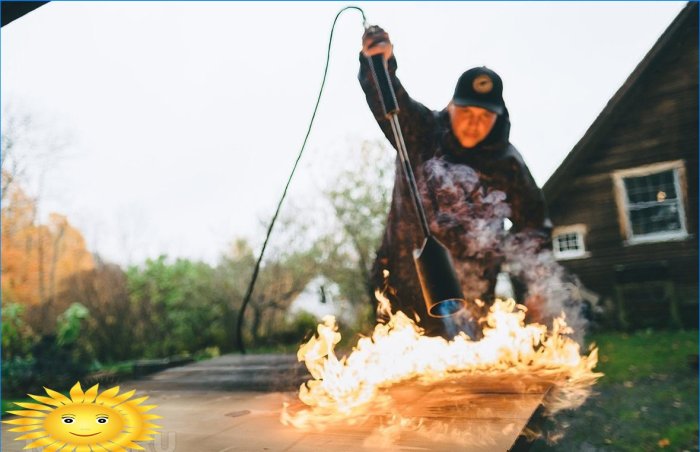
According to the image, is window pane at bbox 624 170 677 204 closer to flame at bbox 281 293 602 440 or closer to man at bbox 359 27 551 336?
flame at bbox 281 293 602 440

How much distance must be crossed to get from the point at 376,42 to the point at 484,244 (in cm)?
232

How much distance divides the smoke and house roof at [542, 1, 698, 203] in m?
7.13

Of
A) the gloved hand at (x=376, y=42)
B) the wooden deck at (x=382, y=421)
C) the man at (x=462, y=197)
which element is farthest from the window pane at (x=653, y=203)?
the gloved hand at (x=376, y=42)

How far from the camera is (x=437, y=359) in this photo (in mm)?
4512

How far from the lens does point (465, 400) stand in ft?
11.3

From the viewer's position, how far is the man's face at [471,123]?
362cm

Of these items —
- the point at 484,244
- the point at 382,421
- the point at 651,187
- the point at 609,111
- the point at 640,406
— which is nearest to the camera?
the point at 382,421

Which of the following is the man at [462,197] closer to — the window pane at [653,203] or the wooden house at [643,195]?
the wooden house at [643,195]

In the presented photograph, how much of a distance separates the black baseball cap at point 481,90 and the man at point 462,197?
1 cm

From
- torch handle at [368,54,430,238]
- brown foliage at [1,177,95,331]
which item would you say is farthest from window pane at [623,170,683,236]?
brown foliage at [1,177,95,331]

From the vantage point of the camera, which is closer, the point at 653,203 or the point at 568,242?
the point at 653,203

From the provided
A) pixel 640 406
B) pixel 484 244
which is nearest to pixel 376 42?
pixel 484 244

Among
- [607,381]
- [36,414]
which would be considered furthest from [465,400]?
[607,381]

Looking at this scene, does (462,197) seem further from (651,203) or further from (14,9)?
(651,203)
